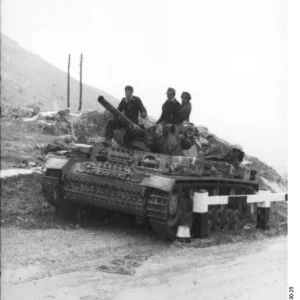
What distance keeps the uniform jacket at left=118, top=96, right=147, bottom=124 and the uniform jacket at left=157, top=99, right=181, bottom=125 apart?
1.24ft

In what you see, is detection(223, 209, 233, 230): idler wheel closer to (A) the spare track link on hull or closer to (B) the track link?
(A) the spare track link on hull

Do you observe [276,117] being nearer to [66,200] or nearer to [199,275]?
[199,275]

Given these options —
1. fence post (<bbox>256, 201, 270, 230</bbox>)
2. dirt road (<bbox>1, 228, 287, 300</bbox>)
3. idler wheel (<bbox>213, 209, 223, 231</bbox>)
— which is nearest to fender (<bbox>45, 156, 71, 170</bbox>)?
dirt road (<bbox>1, 228, 287, 300</bbox>)

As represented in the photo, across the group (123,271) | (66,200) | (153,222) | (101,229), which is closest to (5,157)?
(66,200)

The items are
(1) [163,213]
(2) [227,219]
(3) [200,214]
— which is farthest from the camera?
(2) [227,219]

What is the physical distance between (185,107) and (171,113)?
0.90 feet

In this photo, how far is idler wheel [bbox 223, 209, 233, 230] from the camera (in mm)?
10047

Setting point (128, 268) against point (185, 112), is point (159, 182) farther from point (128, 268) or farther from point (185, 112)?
point (128, 268)

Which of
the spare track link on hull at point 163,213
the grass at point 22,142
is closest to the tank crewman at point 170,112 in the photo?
the spare track link on hull at point 163,213

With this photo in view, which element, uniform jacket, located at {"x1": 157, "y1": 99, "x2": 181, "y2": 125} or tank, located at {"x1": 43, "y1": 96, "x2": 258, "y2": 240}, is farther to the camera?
uniform jacket, located at {"x1": 157, "y1": 99, "x2": 181, "y2": 125}

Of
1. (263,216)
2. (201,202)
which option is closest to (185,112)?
(201,202)

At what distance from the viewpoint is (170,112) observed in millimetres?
9156

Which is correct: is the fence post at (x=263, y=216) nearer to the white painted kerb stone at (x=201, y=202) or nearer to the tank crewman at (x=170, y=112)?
the white painted kerb stone at (x=201, y=202)

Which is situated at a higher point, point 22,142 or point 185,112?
point 185,112
